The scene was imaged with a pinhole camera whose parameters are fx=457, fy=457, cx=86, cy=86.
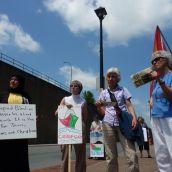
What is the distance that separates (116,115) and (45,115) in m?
43.3

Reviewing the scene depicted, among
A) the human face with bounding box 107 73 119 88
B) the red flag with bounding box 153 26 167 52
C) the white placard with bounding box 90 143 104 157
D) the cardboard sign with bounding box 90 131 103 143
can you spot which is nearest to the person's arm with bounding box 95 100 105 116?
the human face with bounding box 107 73 119 88

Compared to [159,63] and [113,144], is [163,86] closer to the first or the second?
[159,63]

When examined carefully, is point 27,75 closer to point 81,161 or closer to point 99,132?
point 99,132

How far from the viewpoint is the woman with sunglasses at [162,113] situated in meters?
5.59

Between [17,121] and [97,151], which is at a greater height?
[17,121]

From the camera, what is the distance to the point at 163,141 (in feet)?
18.7

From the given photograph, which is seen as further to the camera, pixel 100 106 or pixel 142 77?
pixel 100 106

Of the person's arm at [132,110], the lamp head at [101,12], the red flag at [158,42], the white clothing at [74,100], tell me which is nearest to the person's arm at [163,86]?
the person's arm at [132,110]

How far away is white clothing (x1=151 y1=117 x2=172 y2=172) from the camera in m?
5.58

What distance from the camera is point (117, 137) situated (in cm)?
750

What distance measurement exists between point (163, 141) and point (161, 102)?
0.49 m

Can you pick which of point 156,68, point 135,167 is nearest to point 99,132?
point 135,167

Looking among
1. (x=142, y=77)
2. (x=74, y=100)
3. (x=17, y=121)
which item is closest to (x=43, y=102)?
(x=74, y=100)

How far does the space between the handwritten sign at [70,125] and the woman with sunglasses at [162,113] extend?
2587mm
